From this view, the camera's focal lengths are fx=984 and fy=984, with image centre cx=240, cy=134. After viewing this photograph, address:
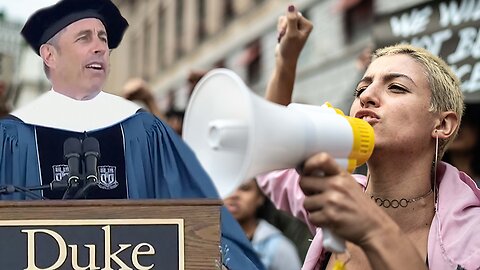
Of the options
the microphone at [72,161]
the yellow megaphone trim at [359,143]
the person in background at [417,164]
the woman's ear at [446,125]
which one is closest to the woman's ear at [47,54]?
the microphone at [72,161]

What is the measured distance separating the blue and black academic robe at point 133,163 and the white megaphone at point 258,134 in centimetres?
45

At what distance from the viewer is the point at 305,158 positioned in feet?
5.93

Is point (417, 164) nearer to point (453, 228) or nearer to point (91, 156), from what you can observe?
point (453, 228)

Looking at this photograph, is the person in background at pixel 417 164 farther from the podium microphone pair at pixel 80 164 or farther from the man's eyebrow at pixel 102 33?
the man's eyebrow at pixel 102 33

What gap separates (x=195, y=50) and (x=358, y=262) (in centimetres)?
2023

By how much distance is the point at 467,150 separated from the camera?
4.58m

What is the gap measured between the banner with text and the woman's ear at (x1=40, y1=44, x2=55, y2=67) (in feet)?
8.84

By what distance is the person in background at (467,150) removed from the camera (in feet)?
14.9

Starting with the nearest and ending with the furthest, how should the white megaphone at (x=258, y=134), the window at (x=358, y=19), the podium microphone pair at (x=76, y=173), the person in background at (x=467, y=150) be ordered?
the white megaphone at (x=258, y=134)
the podium microphone pair at (x=76, y=173)
the person in background at (x=467, y=150)
the window at (x=358, y=19)

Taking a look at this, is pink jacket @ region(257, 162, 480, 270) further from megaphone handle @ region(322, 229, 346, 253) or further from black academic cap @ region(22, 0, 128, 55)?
black academic cap @ region(22, 0, 128, 55)

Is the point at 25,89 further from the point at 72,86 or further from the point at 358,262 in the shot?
the point at 358,262

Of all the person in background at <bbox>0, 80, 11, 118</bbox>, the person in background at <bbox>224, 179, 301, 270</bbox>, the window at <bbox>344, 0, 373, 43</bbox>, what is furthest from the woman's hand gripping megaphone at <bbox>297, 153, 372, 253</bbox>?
the window at <bbox>344, 0, 373, 43</bbox>

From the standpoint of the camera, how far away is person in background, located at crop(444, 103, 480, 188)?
14.9 ft

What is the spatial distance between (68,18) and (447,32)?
294cm
